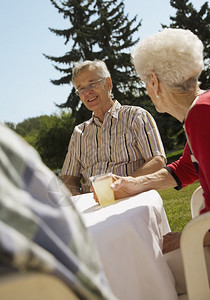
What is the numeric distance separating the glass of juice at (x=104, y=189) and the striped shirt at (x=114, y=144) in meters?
1.00

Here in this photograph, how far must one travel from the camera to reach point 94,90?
3354 millimetres

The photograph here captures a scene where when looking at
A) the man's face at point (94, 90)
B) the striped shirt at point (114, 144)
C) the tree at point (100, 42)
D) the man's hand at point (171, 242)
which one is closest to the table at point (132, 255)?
the man's hand at point (171, 242)

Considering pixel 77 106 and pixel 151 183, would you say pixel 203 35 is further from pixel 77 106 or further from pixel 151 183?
pixel 151 183

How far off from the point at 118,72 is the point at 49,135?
348 inches

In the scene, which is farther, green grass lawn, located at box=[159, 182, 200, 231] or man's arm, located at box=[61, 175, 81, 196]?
green grass lawn, located at box=[159, 182, 200, 231]

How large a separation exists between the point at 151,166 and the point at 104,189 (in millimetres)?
938

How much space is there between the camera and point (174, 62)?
1.71 metres

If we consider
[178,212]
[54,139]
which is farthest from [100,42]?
[178,212]

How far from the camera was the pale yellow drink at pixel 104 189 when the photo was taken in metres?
1.88

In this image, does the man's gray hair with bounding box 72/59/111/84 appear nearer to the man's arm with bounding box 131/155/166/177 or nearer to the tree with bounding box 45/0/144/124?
the man's arm with bounding box 131/155/166/177

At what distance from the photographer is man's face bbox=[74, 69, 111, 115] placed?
3312 mm

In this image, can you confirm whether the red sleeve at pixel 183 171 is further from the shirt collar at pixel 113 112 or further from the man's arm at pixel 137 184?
the shirt collar at pixel 113 112

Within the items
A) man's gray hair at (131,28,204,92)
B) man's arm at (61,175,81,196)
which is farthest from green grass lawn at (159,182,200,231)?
man's gray hair at (131,28,204,92)

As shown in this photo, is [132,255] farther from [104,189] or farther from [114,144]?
[114,144]
